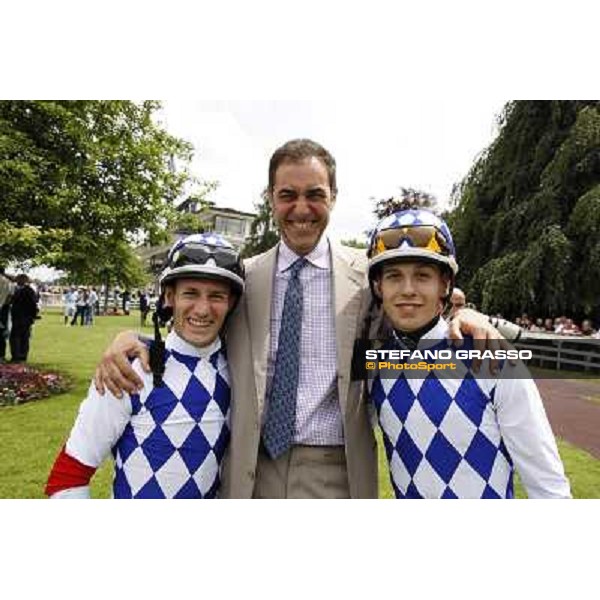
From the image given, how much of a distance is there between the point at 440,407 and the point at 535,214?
158 cm

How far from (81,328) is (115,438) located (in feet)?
3.31

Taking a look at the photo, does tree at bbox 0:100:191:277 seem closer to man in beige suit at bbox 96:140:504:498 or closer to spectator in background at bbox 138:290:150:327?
spectator in background at bbox 138:290:150:327

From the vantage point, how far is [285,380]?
66.4 inches

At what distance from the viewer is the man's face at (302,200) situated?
5.62ft

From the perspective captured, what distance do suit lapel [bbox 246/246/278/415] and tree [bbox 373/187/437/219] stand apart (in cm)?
57

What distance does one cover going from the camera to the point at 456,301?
186 cm

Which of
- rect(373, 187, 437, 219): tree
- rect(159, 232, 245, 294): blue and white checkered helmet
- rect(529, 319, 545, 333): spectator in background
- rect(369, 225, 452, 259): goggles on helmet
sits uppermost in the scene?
rect(373, 187, 437, 219): tree

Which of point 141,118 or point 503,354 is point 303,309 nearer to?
point 503,354

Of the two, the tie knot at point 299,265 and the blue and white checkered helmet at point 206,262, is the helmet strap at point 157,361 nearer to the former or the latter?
the blue and white checkered helmet at point 206,262

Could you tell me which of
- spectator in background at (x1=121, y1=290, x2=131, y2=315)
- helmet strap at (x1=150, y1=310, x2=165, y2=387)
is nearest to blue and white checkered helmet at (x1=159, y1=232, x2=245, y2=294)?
helmet strap at (x1=150, y1=310, x2=165, y2=387)

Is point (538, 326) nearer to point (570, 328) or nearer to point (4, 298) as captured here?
point (570, 328)

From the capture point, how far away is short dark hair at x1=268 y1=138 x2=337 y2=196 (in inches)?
68.3

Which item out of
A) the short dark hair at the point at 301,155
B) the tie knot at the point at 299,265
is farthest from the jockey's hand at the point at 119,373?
the short dark hair at the point at 301,155

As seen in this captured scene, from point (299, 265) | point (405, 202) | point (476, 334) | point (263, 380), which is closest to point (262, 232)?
point (299, 265)
